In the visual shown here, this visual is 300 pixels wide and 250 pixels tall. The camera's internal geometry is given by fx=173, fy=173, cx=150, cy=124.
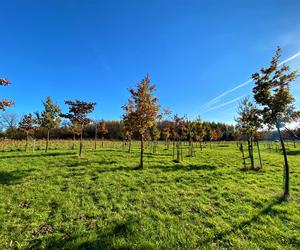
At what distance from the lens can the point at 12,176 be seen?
33.9ft

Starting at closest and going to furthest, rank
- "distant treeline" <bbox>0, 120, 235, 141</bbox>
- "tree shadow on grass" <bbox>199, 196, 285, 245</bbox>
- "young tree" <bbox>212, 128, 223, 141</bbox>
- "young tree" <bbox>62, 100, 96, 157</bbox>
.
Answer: "tree shadow on grass" <bbox>199, 196, 285, 245</bbox>
"young tree" <bbox>62, 100, 96, 157</bbox>
"young tree" <bbox>212, 128, 223, 141</bbox>
"distant treeline" <bbox>0, 120, 235, 141</bbox>

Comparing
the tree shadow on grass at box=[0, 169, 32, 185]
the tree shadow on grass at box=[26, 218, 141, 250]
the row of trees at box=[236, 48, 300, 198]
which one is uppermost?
the row of trees at box=[236, 48, 300, 198]

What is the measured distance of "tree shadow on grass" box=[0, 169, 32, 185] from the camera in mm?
9443

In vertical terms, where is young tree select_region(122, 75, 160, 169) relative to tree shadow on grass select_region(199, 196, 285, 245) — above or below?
above

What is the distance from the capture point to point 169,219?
20.4 feet

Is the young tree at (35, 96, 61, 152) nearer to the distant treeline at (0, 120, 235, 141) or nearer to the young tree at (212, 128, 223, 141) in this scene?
the distant treeline at (0, 120, 235, 141)

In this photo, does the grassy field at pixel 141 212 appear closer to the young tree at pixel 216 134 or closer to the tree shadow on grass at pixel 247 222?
the tree shadow on grass at pixel 247 222

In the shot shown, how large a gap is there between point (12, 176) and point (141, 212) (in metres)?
8.68

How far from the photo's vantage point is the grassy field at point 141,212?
510 cm

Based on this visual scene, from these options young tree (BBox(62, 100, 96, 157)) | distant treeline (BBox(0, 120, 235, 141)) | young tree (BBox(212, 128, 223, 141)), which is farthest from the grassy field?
distant treeline (BBox(0, 120, 235, 141))

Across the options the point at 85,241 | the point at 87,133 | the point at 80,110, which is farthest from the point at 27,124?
the point at 87,133

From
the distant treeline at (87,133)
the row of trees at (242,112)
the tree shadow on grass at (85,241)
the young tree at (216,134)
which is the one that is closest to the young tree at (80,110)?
the row of trees at (242,112)

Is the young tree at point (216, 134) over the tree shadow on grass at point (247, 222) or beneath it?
over

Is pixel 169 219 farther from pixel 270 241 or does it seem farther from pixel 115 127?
pixel 115 127
